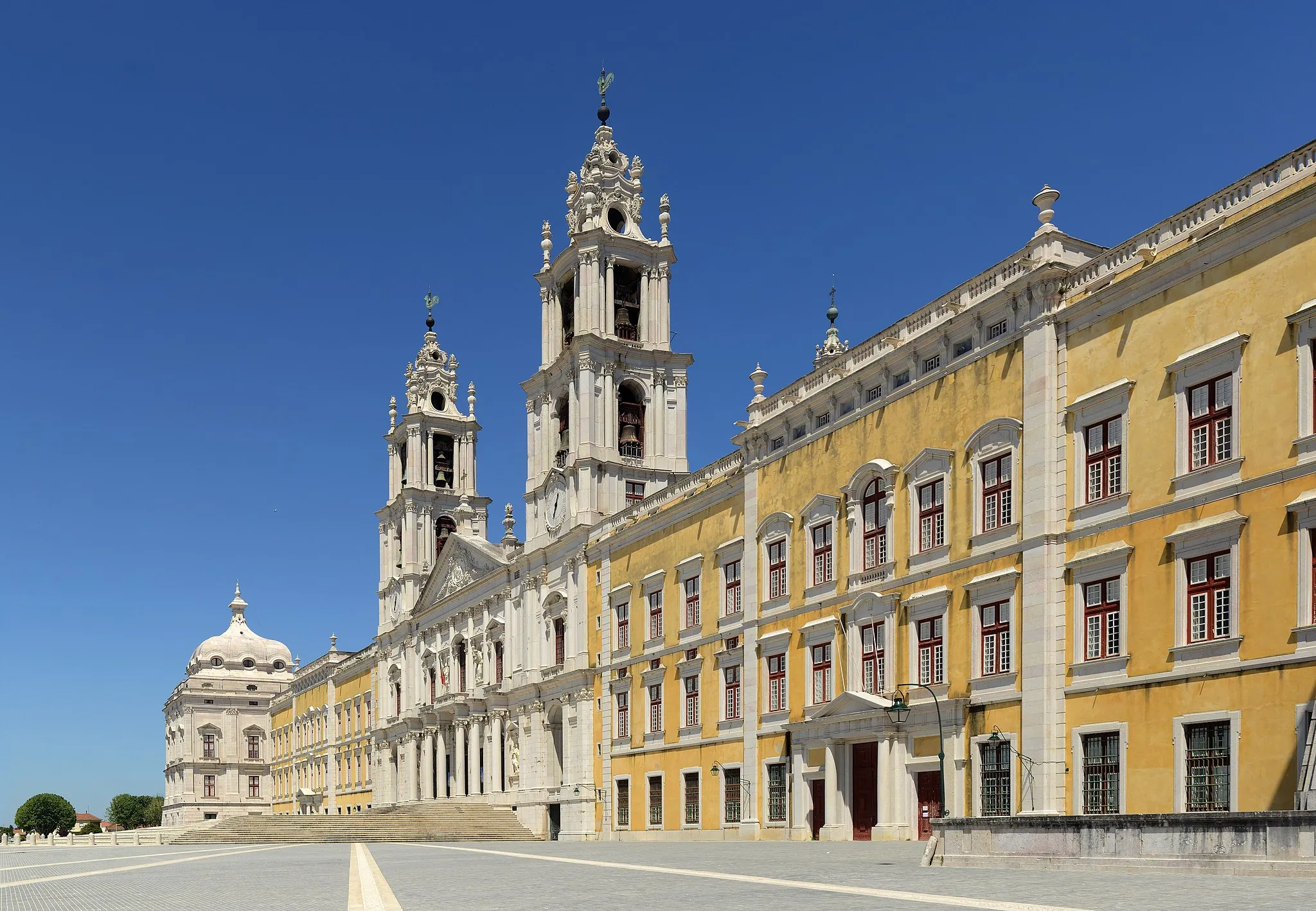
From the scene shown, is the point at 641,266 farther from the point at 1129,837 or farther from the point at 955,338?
the point at 1129,837

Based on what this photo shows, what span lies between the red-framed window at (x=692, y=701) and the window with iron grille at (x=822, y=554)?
8.74 metres

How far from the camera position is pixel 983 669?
32562 millimetres

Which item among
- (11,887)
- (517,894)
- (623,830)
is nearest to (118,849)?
(623,830)

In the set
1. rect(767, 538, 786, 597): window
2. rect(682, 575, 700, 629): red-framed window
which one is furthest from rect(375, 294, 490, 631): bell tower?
rect(767, 538, 786, 597): window

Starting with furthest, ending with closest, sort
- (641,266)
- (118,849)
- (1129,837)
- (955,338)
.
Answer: (641,266) → (118,849) → (955,338) → (1129,837)

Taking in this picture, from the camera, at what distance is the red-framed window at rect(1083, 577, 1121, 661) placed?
28906mm

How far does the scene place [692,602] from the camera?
47406mm

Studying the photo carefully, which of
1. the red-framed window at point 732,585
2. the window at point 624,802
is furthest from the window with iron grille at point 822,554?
the window at point 624,802

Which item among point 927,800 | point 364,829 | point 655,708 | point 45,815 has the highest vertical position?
point 655,708

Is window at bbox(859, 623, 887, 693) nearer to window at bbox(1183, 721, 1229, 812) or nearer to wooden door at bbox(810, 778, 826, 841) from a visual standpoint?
wooden door at bbox(810, 778, 826, 841)

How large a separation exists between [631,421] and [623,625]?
1011 cm

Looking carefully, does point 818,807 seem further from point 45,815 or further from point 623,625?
point 45,815

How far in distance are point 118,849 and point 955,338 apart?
40.1m

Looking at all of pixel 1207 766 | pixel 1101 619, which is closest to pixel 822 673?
pixel 1101 619
